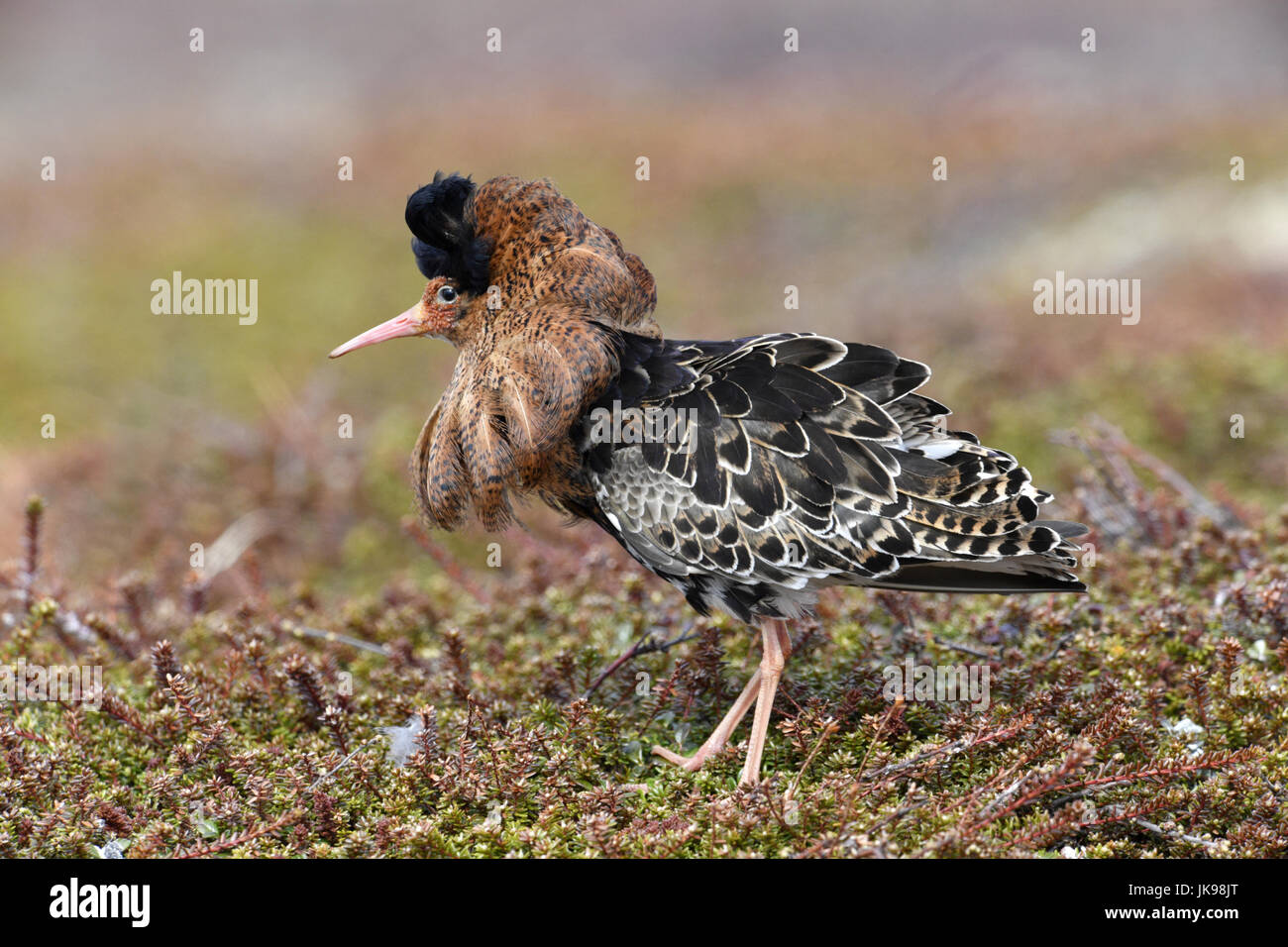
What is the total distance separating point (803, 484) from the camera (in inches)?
195

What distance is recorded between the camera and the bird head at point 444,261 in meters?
5.41

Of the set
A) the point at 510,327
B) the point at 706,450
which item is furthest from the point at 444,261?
the point at 706,450

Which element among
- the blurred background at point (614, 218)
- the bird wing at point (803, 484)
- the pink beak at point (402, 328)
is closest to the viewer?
the bird wing at point (803, 484)

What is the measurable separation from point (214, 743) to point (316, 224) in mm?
17116

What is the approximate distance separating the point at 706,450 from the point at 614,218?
1517 cm

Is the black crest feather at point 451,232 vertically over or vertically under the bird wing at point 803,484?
over

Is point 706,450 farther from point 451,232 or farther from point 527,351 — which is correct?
point 451,232

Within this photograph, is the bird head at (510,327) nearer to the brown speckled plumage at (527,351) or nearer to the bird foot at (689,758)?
the brown speckled plumage at (527,351)

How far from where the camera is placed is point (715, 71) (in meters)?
28.5

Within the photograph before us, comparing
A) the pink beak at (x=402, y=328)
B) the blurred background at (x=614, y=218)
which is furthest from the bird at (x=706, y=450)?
the blurred background at (x=614, y=218)

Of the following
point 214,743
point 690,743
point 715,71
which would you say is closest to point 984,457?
point 690,743

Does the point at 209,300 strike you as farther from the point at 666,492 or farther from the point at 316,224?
the point at 666,492

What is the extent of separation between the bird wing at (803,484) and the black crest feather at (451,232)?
0.87m

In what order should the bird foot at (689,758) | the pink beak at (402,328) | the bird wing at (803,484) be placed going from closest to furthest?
1. the bird wing at (803,484)
2. the bird foot at (689,758)
3. the pink beak at (402,328)
